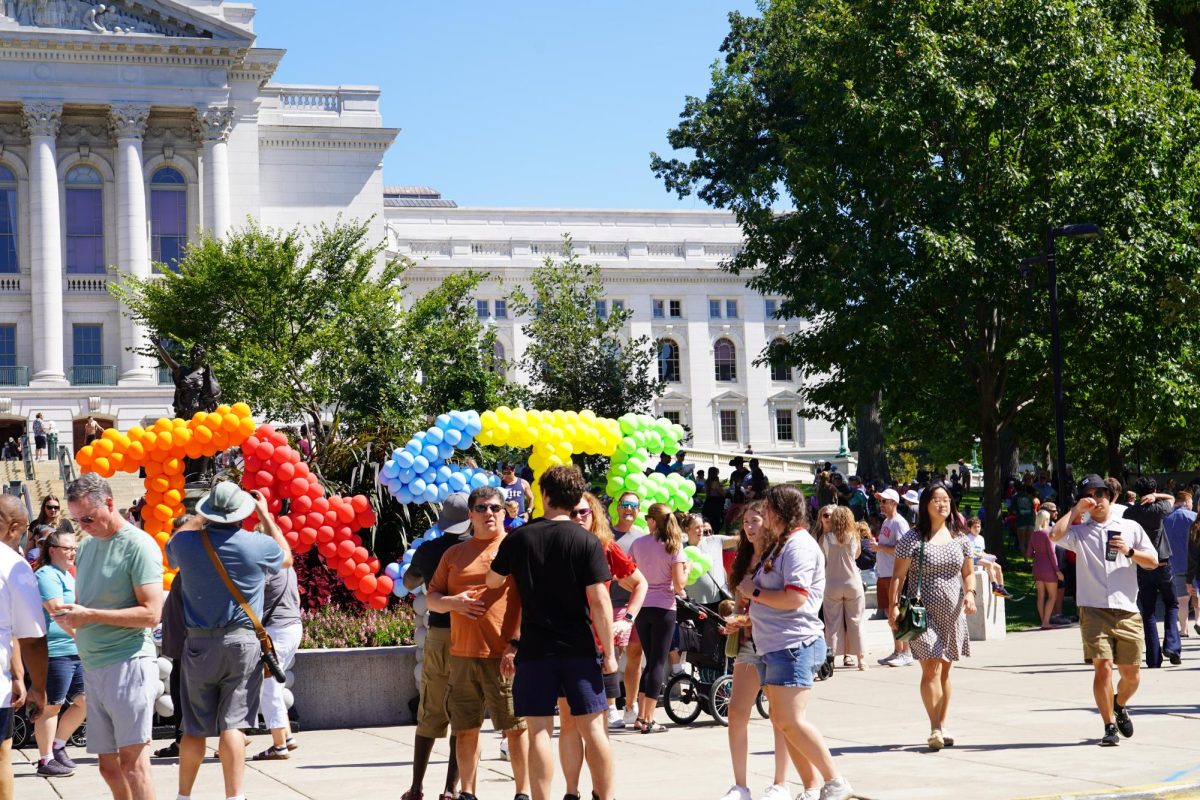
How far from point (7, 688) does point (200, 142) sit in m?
A: 54.7

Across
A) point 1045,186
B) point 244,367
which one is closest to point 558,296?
point 244,367

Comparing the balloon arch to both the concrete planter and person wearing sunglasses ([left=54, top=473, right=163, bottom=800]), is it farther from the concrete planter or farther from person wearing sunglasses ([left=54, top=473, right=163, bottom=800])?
person wearing sunglasses ([left=54, top=473, right=163, bottom=800])

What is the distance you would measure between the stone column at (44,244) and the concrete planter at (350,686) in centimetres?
4728

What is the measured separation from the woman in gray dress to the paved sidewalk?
42cm

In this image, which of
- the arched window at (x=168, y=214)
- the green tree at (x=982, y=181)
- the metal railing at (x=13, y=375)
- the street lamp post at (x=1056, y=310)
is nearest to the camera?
the street lamp post at (x=1056, y=310)

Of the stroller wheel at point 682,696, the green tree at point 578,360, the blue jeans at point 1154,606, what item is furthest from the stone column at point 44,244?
the blue jeans at point 1154,606

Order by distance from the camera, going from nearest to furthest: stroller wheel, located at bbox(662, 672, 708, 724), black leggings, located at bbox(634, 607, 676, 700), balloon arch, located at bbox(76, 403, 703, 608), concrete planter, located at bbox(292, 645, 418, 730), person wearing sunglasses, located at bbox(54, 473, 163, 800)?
person wearing sunglasses, located at bbox(54, 473, 163, 800) < black leggings, located at bbox(634, 607, 676, 700) < stroller wheel, located at bbox(662, 672, 708, 724) < concrete planter, located at bbox(292, 645, 418, 730) < balloon arch, located at bbox(76, 403, 703, 608)

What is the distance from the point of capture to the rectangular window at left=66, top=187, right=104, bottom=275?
58656mm

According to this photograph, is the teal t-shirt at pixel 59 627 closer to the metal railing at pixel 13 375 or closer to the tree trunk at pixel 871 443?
the tree trunk at pixel 871 443

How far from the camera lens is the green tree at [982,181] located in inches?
1006

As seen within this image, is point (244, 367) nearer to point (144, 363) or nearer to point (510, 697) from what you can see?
point (144, 363)

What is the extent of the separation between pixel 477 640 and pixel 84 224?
54.5m

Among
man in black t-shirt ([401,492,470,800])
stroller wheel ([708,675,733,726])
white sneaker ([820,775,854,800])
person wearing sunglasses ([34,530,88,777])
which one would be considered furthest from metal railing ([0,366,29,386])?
white sneaker ([820,775,854,800])

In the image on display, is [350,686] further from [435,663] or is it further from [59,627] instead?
[435,663]
